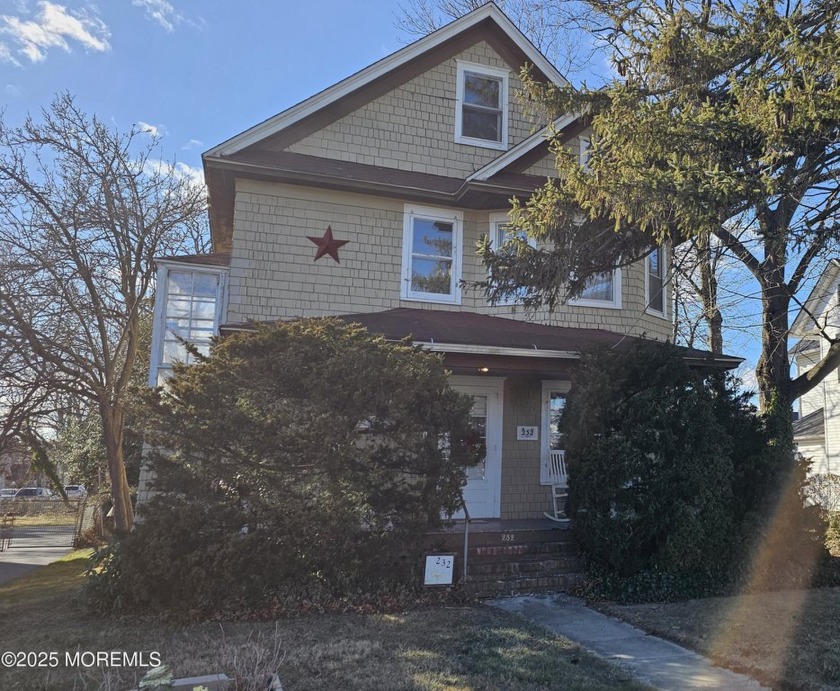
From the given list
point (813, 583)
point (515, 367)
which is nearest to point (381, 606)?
point (515, 367)

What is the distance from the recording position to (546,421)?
11.1 metres

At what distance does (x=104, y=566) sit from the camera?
681 centimetres

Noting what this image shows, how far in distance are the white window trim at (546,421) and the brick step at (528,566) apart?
2.60 m

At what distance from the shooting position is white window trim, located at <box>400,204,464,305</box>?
1137cm

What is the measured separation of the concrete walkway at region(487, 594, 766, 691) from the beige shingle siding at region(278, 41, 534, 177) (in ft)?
26.6

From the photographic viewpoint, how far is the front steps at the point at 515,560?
7.64 m

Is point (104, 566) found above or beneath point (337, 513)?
beneath

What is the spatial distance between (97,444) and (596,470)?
714 inches

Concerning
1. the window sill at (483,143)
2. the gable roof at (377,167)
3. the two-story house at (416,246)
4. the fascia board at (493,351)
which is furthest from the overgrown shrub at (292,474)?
the window sill at (483,143)

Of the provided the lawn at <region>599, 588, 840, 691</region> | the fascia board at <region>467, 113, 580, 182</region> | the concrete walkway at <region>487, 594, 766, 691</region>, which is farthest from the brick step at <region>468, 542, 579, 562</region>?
the fascia board at <region>467, 113, 580, 182</region>

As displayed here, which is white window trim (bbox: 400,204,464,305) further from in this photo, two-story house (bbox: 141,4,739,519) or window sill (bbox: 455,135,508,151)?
window sill (bbox: 455,135,508,151)

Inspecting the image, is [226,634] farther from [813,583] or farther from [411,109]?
[411,109]

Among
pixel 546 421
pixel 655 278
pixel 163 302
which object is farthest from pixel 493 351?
pixel 163 302

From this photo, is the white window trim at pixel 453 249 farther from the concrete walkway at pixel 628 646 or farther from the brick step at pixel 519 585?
the concrete walkway at pixel 628 646
